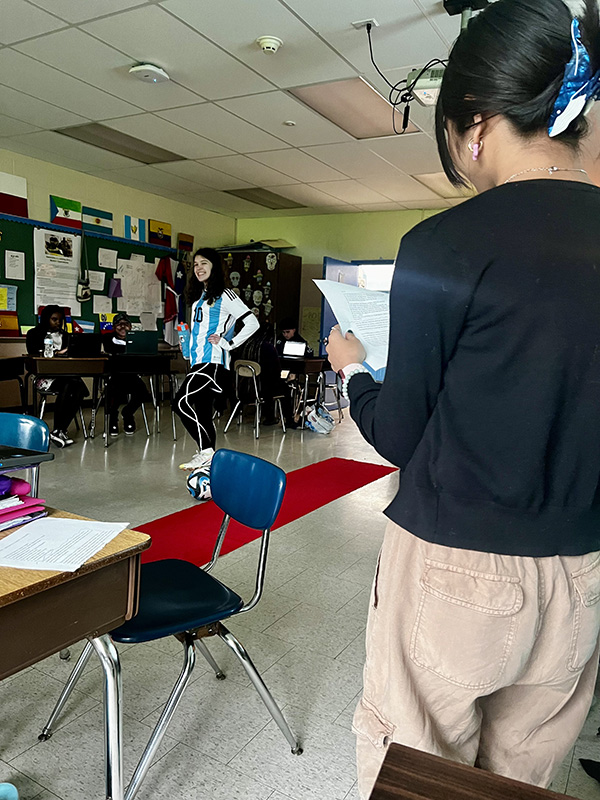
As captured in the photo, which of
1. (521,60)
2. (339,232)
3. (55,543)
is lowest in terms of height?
(55,543)

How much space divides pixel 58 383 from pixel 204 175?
10.6 feet

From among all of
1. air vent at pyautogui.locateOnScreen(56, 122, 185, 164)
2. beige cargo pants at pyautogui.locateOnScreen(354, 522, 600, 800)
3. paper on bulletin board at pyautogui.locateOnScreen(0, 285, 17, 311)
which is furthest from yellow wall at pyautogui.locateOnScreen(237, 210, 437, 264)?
beige cargo pants at pyautogui.locateOnScreen(354, 522, 600, 800)

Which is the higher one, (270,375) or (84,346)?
(84,346)

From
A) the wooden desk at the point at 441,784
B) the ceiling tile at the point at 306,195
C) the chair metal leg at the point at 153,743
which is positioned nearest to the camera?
the wooden desk at the point at 441,784

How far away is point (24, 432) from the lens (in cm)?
220

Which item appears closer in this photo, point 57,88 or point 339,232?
point 57,88

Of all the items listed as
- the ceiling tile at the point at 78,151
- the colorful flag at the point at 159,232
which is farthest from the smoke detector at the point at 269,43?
the colorful flag at the point at 159,232

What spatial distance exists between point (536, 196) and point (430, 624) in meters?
0.54

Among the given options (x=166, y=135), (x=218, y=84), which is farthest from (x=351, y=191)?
(x=218, y=84)

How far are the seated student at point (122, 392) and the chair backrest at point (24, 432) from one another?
3454mm

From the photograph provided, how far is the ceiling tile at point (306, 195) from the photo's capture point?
7.65m

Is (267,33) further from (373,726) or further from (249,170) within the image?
(373,726)

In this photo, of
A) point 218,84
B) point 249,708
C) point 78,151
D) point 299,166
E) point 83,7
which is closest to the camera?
point 249,708

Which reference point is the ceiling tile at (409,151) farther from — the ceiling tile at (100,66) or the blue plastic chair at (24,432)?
the blue plastic chair at (24,432)
